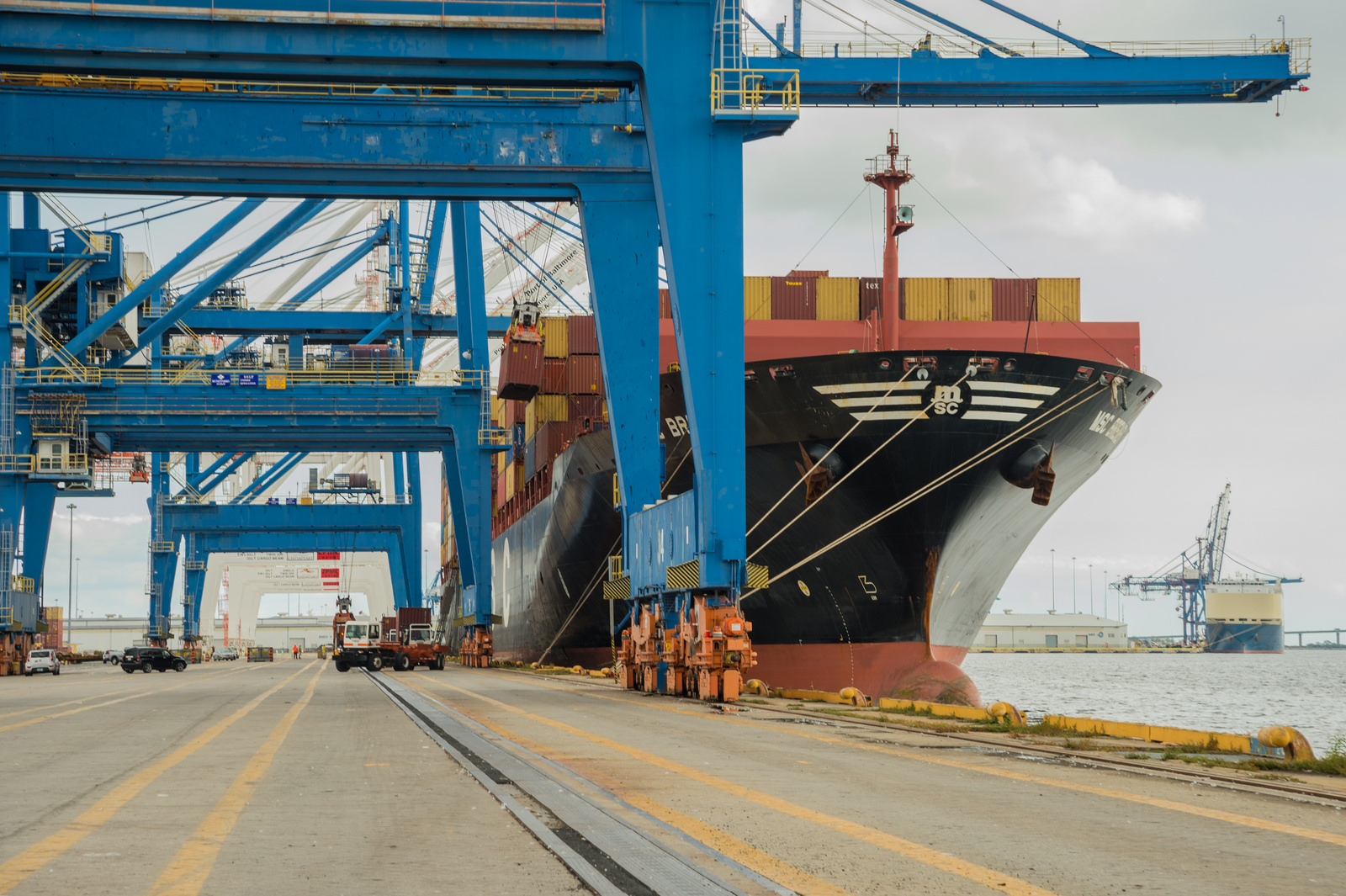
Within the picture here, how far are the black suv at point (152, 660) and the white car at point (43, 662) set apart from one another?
9.58 feet

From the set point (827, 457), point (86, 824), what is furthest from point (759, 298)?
point (86, 824)

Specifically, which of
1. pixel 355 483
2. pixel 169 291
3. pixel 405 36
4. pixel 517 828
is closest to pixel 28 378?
pixel 169 291

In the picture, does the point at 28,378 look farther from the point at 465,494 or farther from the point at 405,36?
the point at 405,36

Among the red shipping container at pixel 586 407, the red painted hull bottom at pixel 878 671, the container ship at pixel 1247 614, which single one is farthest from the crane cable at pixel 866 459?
the container ship at pixel 1247 614

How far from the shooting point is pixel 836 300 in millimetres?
31938

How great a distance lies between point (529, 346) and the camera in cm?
3591

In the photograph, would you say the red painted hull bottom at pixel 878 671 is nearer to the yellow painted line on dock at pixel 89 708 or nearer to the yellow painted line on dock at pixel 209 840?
the yellow painted line on dock at pixel 89 708

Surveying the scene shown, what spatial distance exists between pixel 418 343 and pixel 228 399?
40.7 ft

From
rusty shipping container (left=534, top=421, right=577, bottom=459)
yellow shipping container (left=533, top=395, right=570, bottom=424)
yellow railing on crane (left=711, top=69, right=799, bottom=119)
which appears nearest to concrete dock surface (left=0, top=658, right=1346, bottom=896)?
yellow railing on crane (left=711, top=69, right=799, bottom=119)

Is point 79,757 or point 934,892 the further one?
point 79,757

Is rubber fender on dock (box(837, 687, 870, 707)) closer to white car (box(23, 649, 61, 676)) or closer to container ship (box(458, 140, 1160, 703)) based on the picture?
container ship (box(458, 140, 1160, 703))

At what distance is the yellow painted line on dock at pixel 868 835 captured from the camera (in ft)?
16.3

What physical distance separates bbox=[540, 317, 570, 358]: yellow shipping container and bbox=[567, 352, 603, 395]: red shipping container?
11.9 inches

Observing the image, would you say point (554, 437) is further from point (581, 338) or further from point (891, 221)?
point (891, 221)
